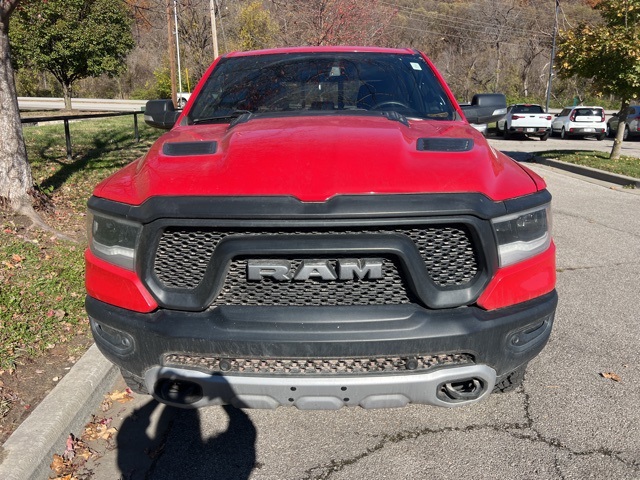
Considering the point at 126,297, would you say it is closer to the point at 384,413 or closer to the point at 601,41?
the point at 384,413

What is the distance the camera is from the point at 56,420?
289cm

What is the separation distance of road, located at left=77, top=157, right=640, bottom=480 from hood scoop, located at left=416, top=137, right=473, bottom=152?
1.44 m

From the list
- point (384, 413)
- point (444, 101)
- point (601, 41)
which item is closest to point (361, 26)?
point (601, 41)

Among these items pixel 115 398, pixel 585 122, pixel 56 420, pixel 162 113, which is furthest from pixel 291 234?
pixel 585 122

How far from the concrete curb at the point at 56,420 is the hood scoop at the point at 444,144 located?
7.12 feet

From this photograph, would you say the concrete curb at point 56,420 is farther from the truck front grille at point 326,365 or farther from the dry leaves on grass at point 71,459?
the truck front grille at point 326,365

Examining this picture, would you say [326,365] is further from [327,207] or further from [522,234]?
[522,234]

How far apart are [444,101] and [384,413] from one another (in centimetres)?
198

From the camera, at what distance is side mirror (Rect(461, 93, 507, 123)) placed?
4095 millimetres

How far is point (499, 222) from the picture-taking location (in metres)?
2.29

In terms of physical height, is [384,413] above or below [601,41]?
below

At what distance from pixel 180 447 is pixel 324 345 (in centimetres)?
121

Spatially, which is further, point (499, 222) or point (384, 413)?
point (384, 413)

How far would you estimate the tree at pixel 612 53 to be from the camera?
13.2 m
